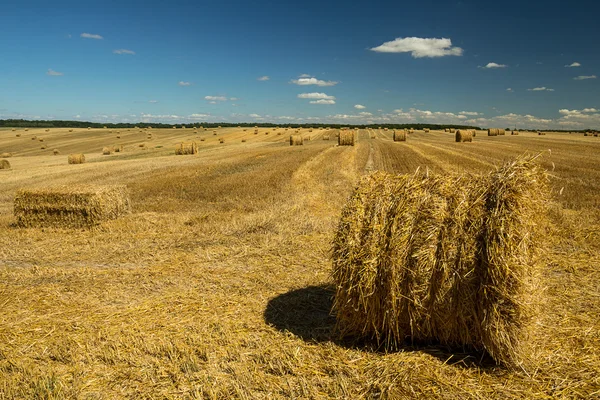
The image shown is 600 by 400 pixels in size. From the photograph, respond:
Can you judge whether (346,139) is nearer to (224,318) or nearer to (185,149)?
(185,149)

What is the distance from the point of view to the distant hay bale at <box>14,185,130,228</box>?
34.3 feet

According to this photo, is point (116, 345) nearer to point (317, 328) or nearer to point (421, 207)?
point (317, 328)

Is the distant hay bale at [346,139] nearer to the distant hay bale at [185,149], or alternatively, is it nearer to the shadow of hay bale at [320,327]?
the distant hay bale at [185,149]

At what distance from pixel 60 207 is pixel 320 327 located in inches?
355

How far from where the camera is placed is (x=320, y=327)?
5.16 meters

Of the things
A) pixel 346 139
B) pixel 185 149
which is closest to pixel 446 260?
pixel 346 139

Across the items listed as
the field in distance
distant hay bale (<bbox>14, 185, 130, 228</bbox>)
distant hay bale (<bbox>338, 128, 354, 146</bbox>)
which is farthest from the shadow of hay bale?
Answer: distant hay bale (<bbox>338, 128, 354, 146</bbox>)

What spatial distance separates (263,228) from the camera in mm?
9914

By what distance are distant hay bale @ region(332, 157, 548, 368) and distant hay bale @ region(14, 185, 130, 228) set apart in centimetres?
854

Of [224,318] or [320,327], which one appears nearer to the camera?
[320,327]

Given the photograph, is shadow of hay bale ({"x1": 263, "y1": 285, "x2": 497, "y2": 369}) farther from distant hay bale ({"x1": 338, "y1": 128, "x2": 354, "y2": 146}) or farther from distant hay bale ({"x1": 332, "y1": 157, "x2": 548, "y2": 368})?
distant hay bale ({"x1": 338, "y1": 128, "x2": 354, "y2": 146})

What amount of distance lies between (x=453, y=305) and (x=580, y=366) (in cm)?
146

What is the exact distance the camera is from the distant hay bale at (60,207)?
10469mm

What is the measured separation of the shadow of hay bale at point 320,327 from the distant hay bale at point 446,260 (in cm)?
11
